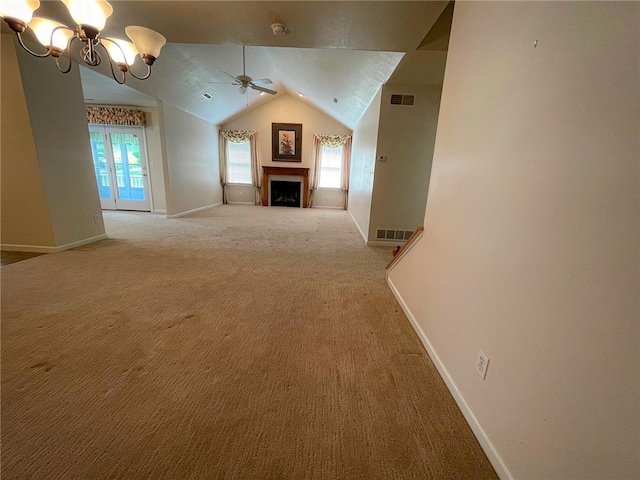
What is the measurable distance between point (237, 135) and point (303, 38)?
5.86m

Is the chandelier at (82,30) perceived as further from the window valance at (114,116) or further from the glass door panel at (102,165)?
the glass door panel at (102,165)

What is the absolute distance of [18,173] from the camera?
8.71ft

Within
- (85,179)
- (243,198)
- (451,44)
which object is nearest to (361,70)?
(451,44)

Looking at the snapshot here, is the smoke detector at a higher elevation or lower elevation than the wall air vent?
higher

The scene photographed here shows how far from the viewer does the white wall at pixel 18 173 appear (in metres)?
2.44

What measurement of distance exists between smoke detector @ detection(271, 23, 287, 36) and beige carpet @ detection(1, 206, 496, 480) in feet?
7.49

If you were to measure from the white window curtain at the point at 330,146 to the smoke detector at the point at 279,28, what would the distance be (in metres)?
5.35

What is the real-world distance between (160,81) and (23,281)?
146 inches

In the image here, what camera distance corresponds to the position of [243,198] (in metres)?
7.96

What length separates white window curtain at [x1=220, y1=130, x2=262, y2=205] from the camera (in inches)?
294

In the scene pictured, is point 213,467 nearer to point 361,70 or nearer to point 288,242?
point 288,242

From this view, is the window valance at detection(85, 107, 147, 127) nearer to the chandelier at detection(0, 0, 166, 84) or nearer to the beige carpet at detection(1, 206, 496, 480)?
the chandelier at detection(0, 0, 166, 84)

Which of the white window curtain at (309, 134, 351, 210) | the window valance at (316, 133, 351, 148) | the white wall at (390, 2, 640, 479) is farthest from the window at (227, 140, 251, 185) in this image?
the white wall at (390, 2, 640, 479)

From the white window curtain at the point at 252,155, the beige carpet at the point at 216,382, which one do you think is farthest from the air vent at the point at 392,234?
the white window curtain at the point at 252,155
